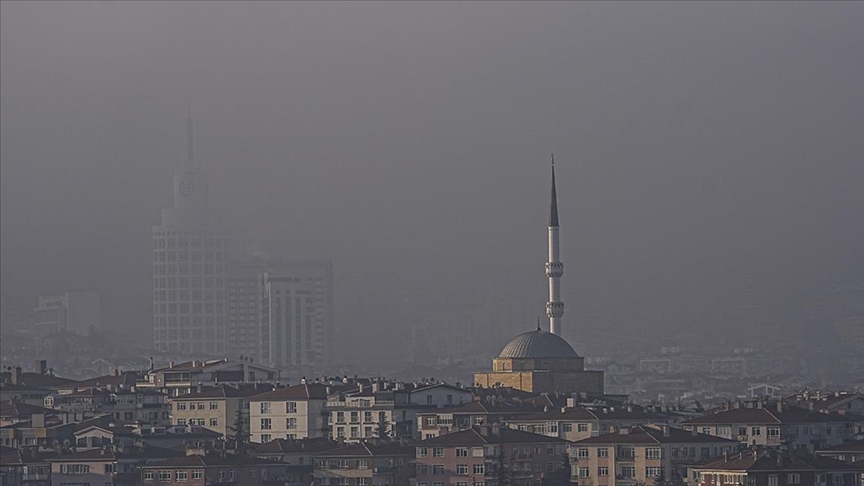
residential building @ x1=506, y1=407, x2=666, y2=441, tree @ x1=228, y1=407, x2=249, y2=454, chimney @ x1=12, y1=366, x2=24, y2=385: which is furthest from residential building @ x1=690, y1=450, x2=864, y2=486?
chimney @ x1=12, y1=366, x2=24, y2=385

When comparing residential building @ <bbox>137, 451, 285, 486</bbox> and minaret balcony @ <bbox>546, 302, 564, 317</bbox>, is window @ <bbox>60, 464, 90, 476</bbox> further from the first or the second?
minaret balcony @ <bbox>546, 302, 564, 317</bbox>

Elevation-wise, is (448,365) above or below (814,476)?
above

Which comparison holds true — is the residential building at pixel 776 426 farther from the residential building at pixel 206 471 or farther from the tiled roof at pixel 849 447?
the residential building at pixel 206 471

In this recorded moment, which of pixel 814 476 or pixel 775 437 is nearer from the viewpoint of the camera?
pixel 814 476

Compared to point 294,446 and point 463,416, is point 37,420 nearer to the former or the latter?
point 294,446

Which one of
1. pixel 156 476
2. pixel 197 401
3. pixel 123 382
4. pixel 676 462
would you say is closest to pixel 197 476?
pixel 156 476

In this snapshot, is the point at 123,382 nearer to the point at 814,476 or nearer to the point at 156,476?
the point at 156,476
